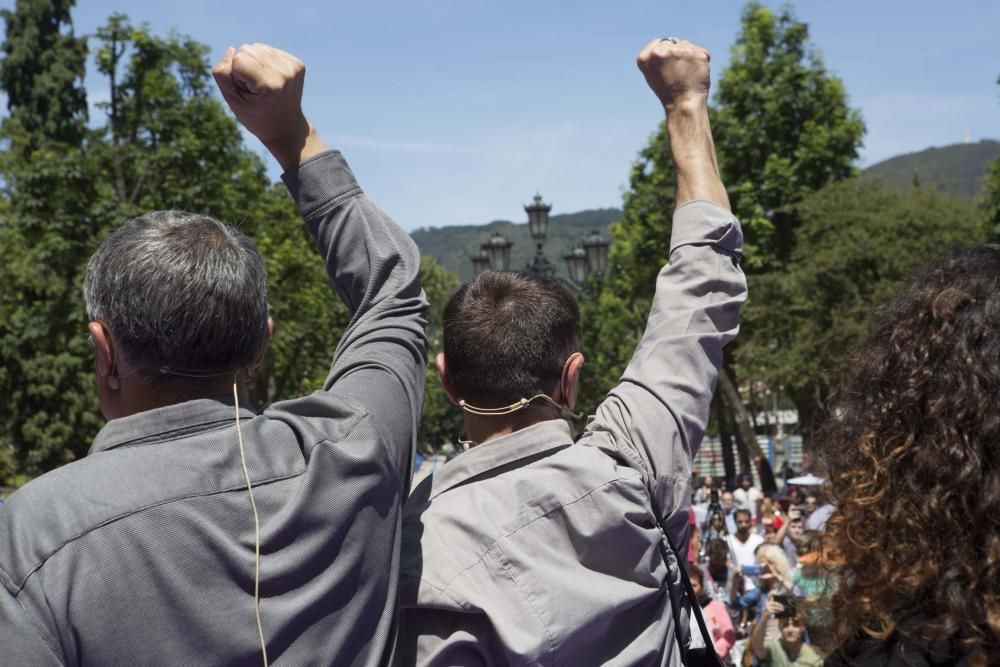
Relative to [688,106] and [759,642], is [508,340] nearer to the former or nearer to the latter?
[688,106]

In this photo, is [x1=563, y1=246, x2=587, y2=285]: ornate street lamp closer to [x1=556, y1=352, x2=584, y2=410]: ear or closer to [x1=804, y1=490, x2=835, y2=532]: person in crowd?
[x1=804, y1=490, x2=835, y2=532]: person in crowd

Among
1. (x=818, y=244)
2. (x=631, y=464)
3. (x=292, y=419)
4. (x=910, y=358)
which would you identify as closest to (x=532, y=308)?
(x=631, y=464)

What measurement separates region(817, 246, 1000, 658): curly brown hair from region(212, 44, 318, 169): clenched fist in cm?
113

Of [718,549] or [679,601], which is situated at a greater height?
[679,601]

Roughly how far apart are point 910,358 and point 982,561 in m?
0.33

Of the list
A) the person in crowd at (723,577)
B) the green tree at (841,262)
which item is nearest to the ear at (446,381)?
the person in crowd at (723,577)

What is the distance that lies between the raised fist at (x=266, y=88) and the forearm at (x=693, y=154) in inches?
31.4

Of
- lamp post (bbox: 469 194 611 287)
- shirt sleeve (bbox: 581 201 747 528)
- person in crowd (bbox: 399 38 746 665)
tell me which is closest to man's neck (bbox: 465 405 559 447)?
person in crowd (bbox: 399 38 746 665)

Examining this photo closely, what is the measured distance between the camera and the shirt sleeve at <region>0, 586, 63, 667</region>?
1.60m

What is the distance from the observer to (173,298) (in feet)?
6.23

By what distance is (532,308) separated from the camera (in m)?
2.50

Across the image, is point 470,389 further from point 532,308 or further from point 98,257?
point 98,257

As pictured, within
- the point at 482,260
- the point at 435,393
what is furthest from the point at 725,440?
the point at 435,393

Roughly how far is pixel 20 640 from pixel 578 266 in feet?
56.3
